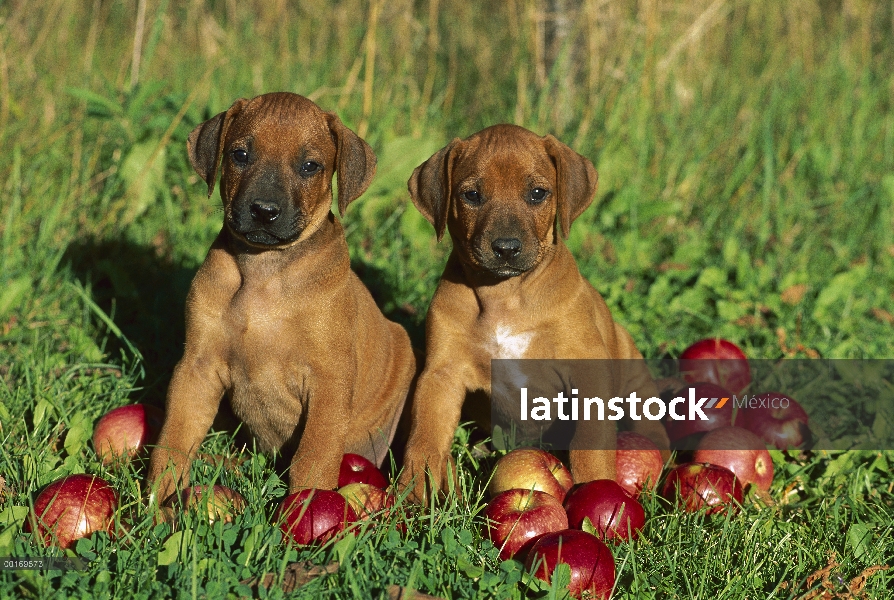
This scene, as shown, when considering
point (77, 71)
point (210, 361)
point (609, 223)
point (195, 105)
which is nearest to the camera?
point (210, 361)

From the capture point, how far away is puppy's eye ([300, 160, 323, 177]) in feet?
14.0

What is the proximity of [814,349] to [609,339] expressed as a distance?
6.51 ft

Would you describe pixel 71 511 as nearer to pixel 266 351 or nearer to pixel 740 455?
pixel 266 351

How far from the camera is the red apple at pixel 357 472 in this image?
14.4ft

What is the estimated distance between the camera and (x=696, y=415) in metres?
5.22

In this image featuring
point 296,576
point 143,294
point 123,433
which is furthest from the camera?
point 143,294

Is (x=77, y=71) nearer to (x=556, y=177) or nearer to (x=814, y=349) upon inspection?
(x=556, y=177)

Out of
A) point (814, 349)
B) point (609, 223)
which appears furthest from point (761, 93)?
point (814, 349)

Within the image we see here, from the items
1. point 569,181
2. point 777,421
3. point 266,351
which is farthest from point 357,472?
point 777,421

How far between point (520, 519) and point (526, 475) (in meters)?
0.45

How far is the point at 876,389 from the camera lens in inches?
225

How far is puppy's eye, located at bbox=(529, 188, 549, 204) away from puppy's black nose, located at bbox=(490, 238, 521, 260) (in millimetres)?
374

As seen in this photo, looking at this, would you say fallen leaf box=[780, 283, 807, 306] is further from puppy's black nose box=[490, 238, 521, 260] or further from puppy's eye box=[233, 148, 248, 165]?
puppy's eye box=[233, 148, 248, 165]

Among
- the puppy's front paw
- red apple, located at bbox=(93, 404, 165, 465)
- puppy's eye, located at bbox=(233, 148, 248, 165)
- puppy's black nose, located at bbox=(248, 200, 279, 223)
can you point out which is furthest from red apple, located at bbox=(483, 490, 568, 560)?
puppy's eye, located at bbox=(233, 148, 248, 165)
